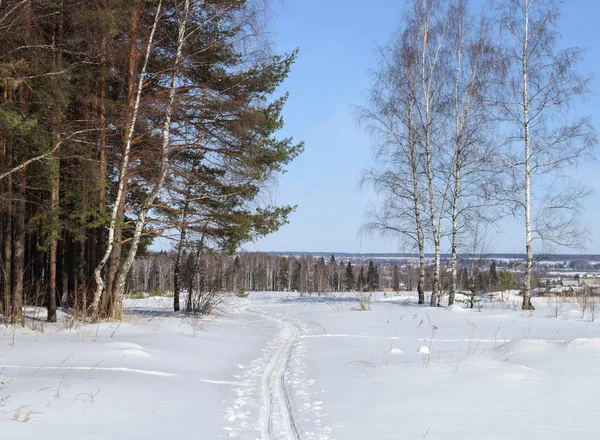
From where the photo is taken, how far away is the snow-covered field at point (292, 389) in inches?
162

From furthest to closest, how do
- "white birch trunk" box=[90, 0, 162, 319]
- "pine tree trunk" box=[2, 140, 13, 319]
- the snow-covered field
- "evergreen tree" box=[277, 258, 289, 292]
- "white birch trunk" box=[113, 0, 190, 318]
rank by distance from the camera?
1. "evergreen tree" box=[277, 258, 289, 292]
2. "white birch trunk" box=[113, 0, 190, 318]
3. "white birch trunk" box=[90, 0, 162, 319]
4. "pine tree trunk" box=[2, 140, 13, 319]
5. the snow-covered field

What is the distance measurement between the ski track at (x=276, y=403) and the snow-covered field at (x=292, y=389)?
0.02 metres

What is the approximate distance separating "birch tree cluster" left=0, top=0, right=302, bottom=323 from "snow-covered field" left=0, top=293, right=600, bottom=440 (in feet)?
9.35

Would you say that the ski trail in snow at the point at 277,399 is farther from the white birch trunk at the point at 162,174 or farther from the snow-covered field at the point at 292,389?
the white birch trunk at the point at 162,174

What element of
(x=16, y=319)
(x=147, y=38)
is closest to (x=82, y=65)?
(x=147, y=38)

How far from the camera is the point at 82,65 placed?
11.5 m

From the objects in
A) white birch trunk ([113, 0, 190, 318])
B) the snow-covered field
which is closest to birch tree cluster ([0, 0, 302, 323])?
white birch trunk ([113, 0, 190, 318])

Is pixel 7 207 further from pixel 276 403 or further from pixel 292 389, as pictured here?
pixel 276 403

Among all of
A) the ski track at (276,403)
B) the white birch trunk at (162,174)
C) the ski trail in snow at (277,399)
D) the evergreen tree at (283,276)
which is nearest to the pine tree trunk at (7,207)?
the white birch trunk at (162,174)

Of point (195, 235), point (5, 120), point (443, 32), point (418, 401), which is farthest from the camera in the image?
point (443, 32)

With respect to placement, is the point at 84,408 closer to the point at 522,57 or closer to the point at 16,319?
the point at 16,319

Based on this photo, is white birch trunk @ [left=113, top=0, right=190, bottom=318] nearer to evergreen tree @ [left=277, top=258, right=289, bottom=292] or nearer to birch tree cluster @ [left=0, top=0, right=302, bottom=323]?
birch tree cluster @ [left=0, top=0, right=302, bottom=323]

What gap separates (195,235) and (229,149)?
278 cm

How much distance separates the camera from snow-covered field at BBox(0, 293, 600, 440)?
4117 mm
